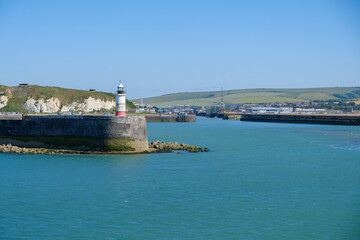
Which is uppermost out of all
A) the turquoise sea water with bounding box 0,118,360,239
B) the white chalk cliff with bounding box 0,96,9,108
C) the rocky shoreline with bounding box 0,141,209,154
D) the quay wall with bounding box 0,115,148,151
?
the white chalk cliff with bounding box 0,96,9,108

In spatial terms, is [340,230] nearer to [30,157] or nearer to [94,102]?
[30,157]

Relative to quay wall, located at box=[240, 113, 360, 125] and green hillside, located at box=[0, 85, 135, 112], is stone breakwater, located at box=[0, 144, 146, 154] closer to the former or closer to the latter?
green hillside, located at box=[0, 85, 135, 112]

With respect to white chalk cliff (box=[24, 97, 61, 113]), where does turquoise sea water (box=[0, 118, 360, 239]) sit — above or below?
below

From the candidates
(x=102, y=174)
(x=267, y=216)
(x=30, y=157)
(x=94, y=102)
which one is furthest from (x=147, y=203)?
(x=94, y=102)

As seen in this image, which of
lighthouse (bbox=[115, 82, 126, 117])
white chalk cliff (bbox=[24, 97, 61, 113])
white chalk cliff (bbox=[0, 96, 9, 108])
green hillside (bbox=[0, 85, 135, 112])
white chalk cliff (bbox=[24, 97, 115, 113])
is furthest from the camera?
white chalk cliff (bbox=[24, 97, 115, 113])

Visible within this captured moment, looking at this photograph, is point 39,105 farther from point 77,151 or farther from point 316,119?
point 316,119

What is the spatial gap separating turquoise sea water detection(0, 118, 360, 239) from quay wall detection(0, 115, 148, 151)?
5.53 feet

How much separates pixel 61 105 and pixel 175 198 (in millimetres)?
77833

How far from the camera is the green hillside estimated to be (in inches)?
3305

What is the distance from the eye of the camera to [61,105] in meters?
93.3

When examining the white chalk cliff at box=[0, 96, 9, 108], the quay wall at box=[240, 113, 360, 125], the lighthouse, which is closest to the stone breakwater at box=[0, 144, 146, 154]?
the lighthouse

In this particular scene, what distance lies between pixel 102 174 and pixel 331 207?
12685mm

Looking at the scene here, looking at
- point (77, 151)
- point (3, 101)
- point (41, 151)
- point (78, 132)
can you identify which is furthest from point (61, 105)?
point (77, 151)

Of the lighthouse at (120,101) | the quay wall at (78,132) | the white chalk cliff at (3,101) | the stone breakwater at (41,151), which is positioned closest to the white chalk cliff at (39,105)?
the white chalk cliff at (3,101)
